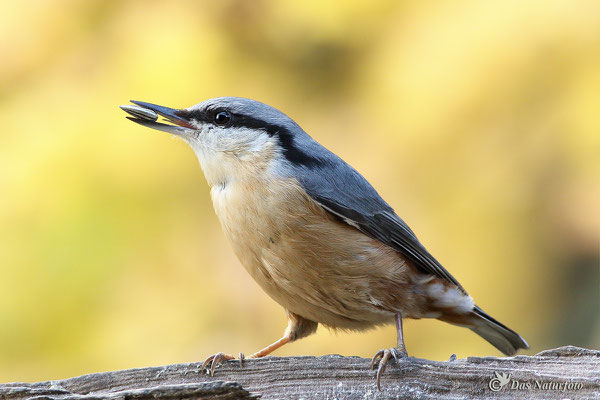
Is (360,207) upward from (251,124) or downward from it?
downward

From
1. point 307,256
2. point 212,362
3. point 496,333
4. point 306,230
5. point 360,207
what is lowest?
point 212,362

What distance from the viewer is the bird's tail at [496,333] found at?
3.47 metres

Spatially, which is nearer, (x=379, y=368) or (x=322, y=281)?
(x=379, y=368)

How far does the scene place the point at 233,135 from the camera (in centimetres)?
325

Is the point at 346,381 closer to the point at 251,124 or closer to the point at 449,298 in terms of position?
the point at 449,298

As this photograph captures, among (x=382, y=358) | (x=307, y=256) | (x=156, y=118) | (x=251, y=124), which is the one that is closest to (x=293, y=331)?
(x=307, y=256)

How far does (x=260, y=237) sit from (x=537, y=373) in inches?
46.3

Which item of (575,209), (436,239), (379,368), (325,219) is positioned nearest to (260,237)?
(325,219)

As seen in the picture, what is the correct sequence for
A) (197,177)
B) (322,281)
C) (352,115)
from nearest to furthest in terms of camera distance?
(322,281) → (197,177) → (352,115)

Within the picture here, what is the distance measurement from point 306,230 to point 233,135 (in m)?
0.60

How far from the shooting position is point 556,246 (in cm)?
459

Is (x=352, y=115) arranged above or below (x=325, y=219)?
above

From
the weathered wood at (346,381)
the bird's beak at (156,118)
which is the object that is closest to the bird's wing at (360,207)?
the bird's beak at (156,118)

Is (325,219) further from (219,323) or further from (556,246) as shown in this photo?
(556,246)
